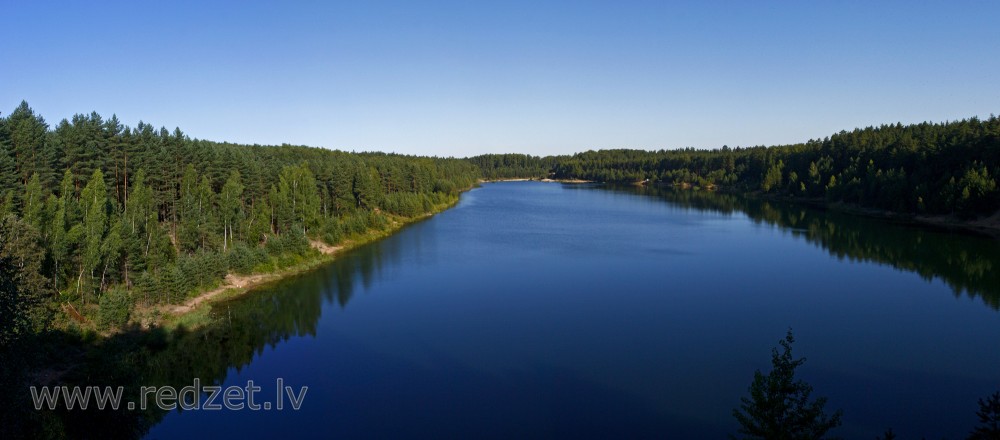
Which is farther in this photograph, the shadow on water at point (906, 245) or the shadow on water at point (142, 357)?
the shadow on water at point (906, 245)

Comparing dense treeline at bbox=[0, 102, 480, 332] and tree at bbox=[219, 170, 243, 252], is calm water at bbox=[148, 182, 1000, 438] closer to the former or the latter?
dense treeline at bbox=[0, 102, 480, 332]

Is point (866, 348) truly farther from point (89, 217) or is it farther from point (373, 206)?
point (373, 206)

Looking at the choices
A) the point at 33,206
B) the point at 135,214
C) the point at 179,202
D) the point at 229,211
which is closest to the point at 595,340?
the point at 135,214

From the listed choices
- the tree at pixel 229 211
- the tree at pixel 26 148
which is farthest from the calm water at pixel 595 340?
the tree at pixel 26 148

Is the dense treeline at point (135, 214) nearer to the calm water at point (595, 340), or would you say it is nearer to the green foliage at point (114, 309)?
the green foliage at point (114, 309)

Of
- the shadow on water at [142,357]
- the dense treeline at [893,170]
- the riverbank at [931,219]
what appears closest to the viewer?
the shadow on water at [142,357]

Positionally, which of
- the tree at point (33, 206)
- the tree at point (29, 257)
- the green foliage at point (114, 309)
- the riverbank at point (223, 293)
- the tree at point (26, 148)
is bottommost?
the riverbank at point (223, 293)
